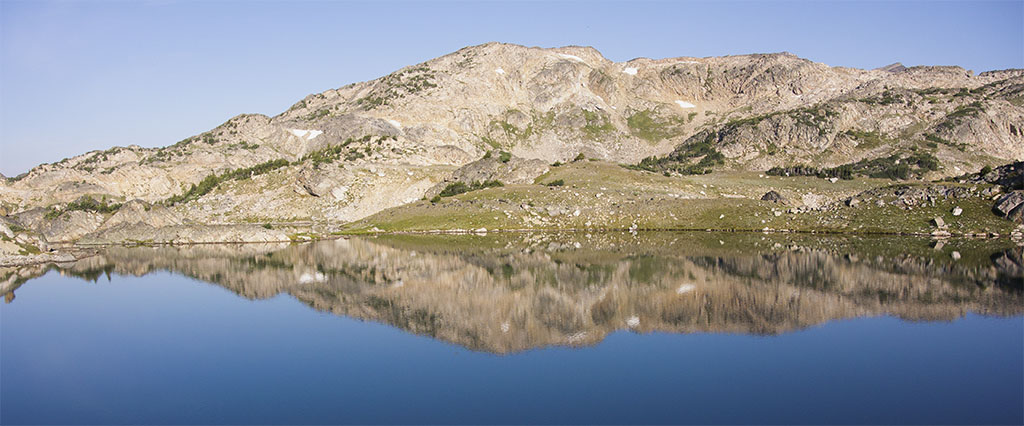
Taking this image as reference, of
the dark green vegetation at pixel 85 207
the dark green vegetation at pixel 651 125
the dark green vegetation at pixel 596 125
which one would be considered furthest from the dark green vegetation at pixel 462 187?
the dark green vegetation at pixel 651 125

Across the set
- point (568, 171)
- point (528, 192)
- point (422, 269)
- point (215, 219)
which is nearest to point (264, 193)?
point (215, 219)

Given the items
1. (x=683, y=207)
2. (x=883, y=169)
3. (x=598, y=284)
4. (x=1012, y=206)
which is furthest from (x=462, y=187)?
(x=883, y=169)

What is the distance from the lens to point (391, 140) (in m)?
136

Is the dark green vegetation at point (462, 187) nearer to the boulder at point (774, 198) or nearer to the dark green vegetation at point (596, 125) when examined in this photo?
the boulder at point (774, 198)

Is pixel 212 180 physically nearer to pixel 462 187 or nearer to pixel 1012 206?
pixel 462 187

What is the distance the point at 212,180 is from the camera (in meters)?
118

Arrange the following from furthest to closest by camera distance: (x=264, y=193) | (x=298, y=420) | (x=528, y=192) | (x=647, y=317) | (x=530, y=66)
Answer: (x=530, y=66), (x=264, y=193), (x=528, y=192), (x=647, y=317), (x=298, y=420)

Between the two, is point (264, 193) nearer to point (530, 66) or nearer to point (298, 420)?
point (298, 420)

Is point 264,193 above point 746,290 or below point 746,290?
above

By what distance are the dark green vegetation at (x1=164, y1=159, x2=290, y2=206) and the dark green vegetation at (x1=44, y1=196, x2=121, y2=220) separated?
974 cm

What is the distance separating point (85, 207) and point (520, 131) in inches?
4162

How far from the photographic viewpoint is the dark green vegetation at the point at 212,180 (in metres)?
111

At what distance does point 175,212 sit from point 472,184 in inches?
1907

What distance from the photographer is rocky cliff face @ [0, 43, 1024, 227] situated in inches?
4358
